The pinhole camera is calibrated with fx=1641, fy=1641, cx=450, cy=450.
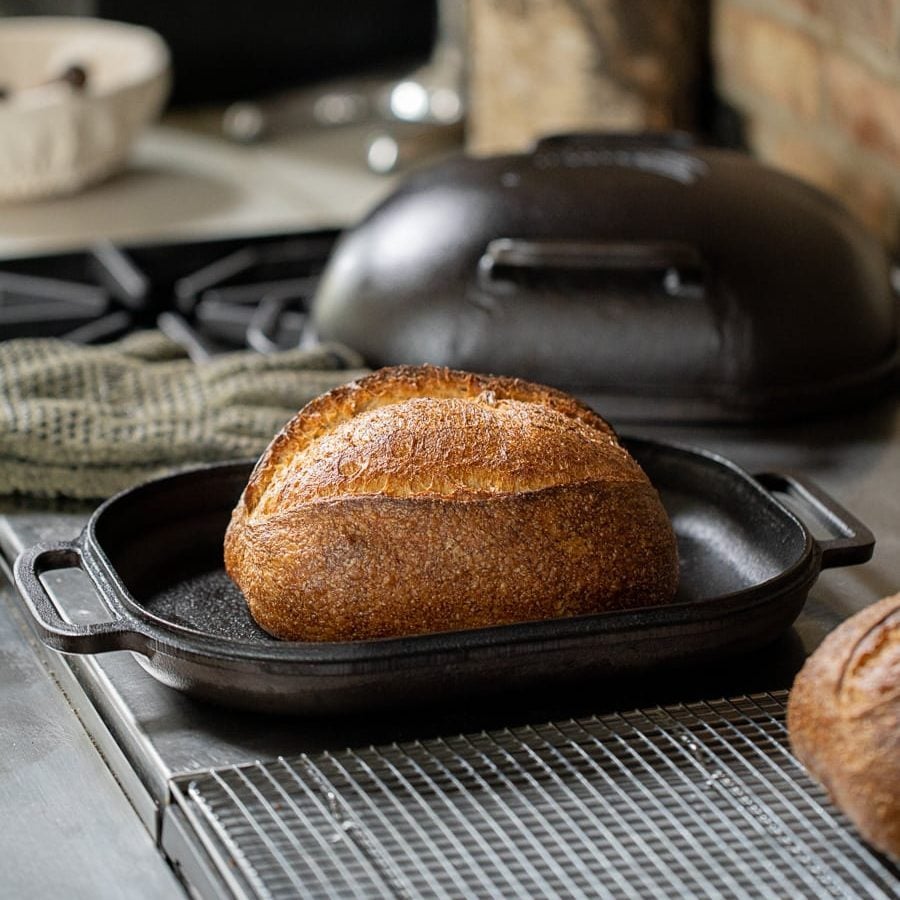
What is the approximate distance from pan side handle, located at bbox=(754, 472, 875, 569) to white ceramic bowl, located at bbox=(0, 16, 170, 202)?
1.21m

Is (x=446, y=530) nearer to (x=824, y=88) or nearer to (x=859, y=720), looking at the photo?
(x=859, y=720)

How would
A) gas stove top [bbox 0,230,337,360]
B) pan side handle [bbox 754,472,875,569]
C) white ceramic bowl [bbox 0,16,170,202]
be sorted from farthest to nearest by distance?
white ceramic bowl [bbox 0,16,170,202] → gas stove top [bbox 0,230,337,360] → pan side handle [bbox 754,472,875,569]

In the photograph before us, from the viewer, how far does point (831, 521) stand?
928 millimetres

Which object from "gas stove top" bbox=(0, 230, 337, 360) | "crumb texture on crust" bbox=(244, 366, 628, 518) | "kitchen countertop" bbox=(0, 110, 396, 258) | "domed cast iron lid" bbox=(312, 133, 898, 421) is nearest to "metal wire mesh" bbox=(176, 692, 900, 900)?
"crumb texture on crust" bbox=(244, 366, 628, 518)

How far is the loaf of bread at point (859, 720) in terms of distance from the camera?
2.12 feet

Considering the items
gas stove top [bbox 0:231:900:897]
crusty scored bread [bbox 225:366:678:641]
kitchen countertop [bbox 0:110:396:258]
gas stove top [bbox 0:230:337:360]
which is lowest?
kitchen countertop [bbox 0:110:396:258]

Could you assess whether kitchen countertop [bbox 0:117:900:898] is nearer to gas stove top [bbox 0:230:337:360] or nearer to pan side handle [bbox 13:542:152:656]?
pan side handle [bbox 13:542:152:656]

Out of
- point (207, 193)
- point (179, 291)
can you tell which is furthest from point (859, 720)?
point (207, 193)

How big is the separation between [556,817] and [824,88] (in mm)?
1133

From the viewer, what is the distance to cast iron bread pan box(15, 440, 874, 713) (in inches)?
29.0

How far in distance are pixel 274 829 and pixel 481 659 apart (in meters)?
0.12

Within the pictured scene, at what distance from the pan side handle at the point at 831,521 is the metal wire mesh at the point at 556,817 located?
130mm

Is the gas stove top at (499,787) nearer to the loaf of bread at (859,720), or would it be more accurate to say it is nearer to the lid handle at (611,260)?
the loaf of bread at (859,720)

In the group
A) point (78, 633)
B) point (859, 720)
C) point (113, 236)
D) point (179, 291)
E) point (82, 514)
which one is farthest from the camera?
point (113, 236)
